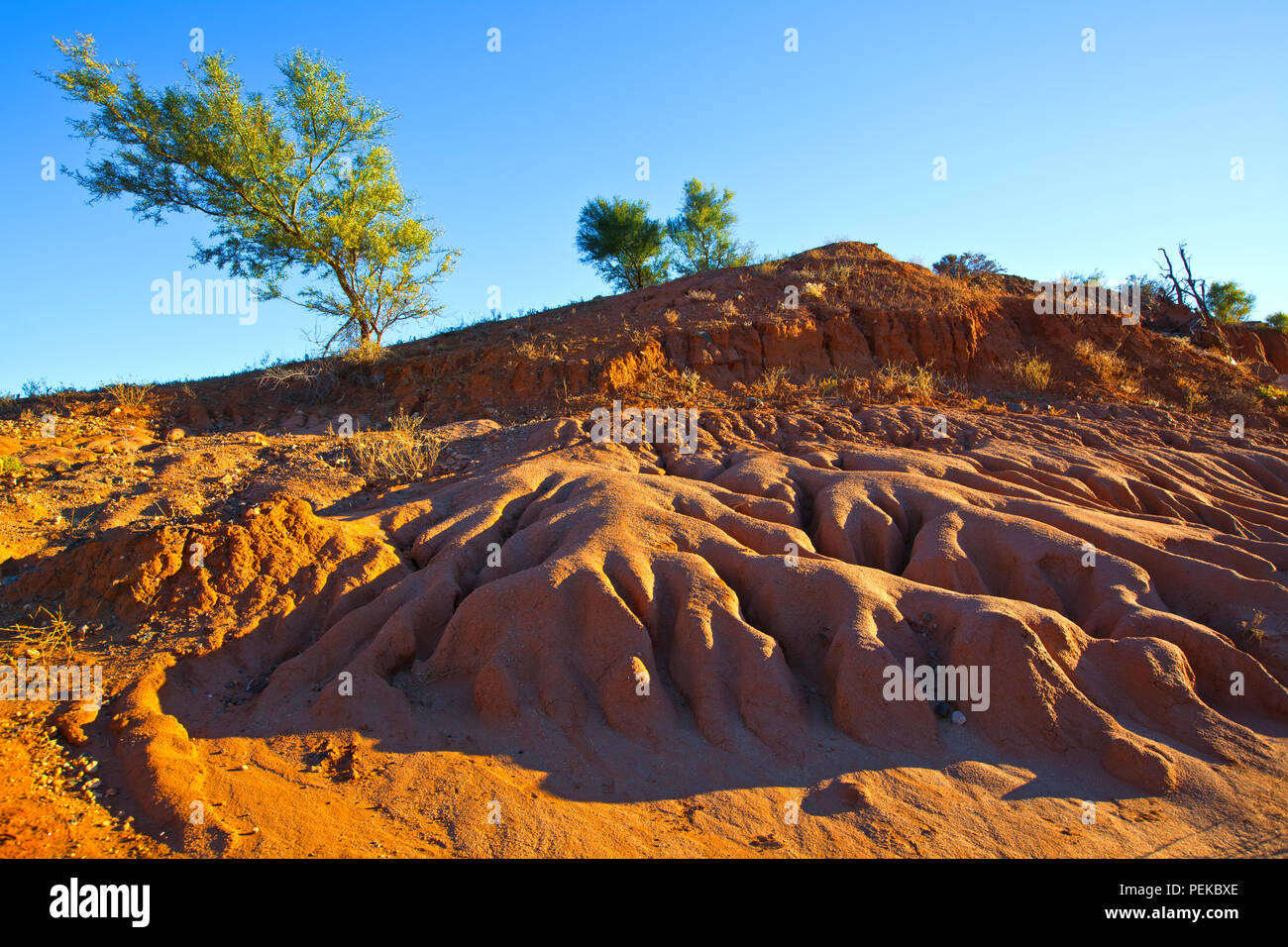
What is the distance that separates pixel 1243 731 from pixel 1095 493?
380cm

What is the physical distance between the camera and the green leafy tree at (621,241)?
77.1 feet

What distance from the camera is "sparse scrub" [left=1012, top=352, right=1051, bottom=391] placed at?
1347 cm

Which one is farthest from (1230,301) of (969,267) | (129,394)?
(129,394)

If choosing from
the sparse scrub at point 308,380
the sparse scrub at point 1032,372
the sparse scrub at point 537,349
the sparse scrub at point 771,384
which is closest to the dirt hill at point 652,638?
the sparse scrub at point 771,384

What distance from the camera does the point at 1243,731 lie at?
5602 mm

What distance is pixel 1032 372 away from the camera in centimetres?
1356

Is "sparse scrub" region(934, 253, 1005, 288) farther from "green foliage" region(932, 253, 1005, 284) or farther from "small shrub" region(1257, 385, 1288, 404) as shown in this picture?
"small shrub" region(1257, 385, 1288, 404)

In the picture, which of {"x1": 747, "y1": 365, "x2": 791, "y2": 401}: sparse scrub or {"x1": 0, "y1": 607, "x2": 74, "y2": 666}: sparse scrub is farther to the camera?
{"x1": 747, "y1": 365, "x2": 791, "y2": 401}: sparse scrub

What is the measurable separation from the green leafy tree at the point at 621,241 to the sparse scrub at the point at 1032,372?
12.8 metres

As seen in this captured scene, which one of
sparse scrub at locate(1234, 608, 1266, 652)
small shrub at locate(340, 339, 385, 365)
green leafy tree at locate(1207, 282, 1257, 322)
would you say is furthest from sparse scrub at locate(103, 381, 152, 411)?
green leafy tree at locate(1207, 282, 1257, 322)

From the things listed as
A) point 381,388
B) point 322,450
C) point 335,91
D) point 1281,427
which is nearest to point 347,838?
point 322,450

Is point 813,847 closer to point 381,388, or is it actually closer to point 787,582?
point 787,582

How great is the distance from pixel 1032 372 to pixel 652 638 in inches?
424

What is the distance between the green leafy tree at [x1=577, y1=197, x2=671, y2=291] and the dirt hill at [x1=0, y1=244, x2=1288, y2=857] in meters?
14.6
